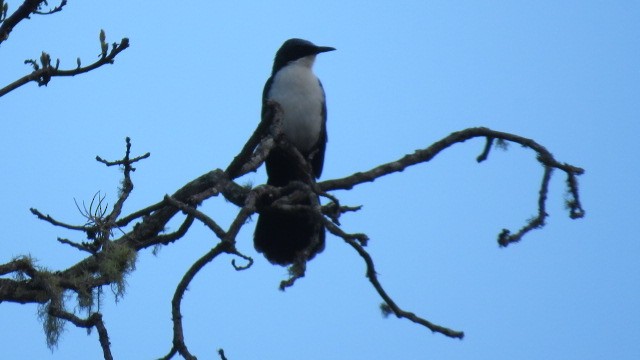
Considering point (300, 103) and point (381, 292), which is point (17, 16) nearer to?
point (381, 292)

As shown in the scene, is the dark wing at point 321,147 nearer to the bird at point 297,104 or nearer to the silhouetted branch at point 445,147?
the bird at point 297,104

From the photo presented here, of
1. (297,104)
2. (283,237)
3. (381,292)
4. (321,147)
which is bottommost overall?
(381,292)

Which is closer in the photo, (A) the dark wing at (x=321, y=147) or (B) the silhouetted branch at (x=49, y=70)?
(B) the silhouetted branch at (x=49, y=70)

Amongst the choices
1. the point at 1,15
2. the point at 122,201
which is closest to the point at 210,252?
the point at 122,201

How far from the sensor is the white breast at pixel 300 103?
7.02m

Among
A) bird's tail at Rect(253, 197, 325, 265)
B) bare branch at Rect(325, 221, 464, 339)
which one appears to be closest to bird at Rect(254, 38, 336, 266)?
bird's tail at Rect(253, 197, 325, 265)

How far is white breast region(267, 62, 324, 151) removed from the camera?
7020mm

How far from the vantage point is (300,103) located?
23.2ft

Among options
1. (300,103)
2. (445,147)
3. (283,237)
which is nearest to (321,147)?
(300,103)

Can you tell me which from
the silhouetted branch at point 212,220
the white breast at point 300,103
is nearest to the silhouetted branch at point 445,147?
the silhouetted branch at point 212,220

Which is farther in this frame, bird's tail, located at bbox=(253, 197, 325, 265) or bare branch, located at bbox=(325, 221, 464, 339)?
bird's tail, located at bbox=(253, 197, 325, 265)

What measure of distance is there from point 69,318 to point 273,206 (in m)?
1.02

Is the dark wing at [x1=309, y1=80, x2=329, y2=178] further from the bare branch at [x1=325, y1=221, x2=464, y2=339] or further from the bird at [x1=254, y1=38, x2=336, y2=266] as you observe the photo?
the bare branch at [x1=325, y1=221, x2=464, y2=339]

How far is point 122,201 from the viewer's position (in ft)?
15.4
